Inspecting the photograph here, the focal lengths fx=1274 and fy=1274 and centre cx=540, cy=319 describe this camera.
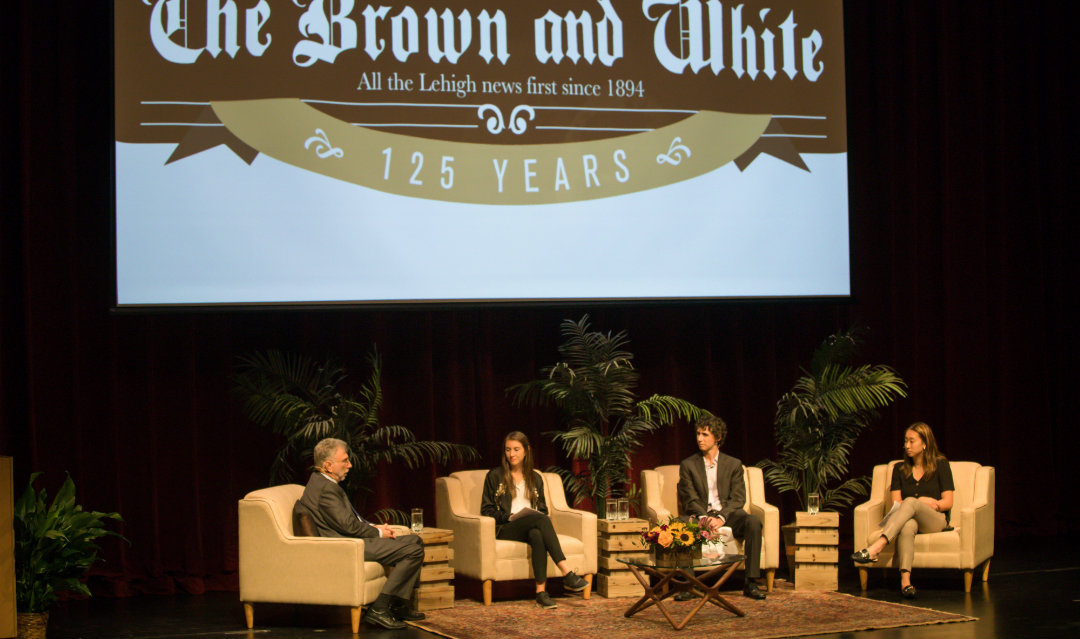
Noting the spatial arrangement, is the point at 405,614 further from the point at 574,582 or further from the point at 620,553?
the point at 620,553

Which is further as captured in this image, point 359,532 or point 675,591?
point 359,532

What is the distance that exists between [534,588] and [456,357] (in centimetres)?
143

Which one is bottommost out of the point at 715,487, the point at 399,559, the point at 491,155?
the point at 399,559

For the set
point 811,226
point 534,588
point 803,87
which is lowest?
point 534,588

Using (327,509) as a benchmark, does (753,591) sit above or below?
below

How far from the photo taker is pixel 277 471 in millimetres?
6863

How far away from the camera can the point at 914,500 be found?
678 cm

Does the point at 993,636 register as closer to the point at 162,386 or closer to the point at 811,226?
the point at 811,226

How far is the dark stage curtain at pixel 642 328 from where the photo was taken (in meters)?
6.96

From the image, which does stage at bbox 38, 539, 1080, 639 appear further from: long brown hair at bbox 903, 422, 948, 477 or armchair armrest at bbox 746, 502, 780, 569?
long brown hair at bbox 903, 422, 948, 477

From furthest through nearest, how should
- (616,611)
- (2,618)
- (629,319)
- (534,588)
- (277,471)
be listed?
(629,319), (534,588), (277,471), (616,611), (2,618)

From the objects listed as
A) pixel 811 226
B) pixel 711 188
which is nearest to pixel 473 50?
pixel 711 188

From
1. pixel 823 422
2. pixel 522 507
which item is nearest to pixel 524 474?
pixel 522 507

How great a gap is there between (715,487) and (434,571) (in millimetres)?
1598
